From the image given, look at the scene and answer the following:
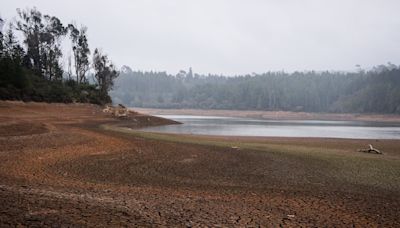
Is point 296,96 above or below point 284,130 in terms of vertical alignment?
above

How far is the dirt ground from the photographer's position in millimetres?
7750

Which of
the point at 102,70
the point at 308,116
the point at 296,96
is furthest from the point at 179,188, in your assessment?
the point at 296,96

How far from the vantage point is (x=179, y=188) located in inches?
438

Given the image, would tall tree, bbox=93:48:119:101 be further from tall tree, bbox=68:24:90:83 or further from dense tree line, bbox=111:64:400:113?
dense tree line, bbox=111:64:400:113

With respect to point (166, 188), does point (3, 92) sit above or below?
above

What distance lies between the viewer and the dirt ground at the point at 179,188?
25.4 feet

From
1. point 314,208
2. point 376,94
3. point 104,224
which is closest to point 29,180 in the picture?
point 104,224

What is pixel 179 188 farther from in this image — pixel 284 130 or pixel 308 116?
pixel 308 116

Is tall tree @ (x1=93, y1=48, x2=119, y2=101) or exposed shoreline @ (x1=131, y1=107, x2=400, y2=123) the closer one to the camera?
tall tree @ (x1=93, y1=48, x2=119, y2=101)

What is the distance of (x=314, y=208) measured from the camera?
9.41m

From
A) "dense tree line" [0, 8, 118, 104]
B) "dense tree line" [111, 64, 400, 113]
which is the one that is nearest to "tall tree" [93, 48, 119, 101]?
"dense tree line" [0, 8, 118, 104]

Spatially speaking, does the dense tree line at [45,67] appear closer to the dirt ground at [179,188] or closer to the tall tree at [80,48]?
the tall tree at [80,48]

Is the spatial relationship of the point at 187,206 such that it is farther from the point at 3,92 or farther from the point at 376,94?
the point at 376,94

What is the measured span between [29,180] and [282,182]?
8.14m
